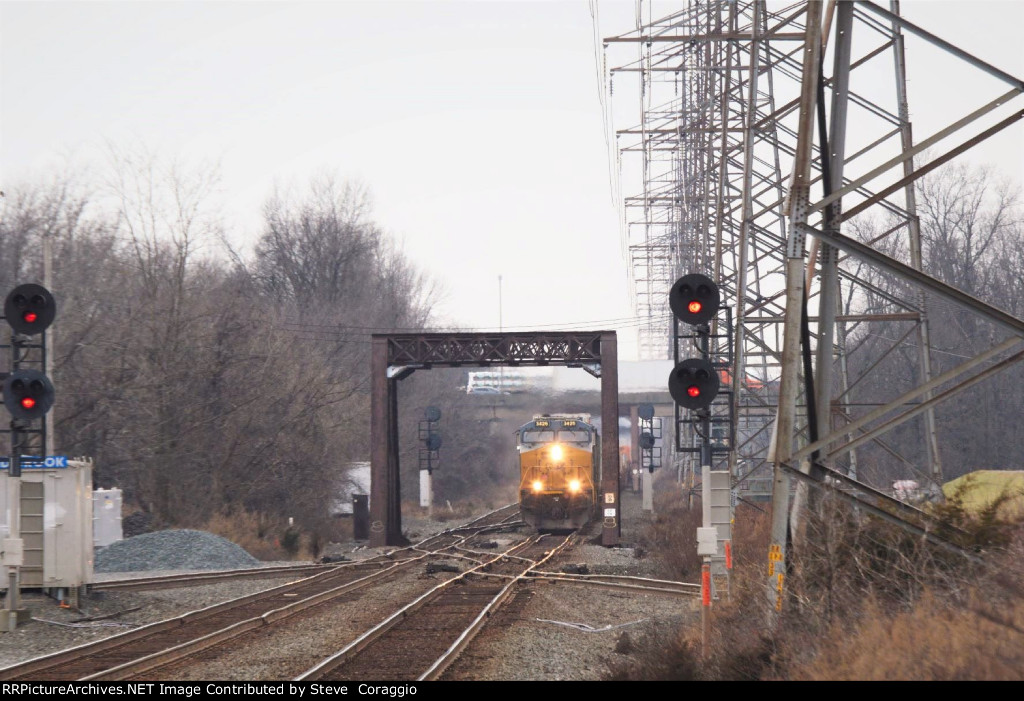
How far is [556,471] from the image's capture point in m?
36.6

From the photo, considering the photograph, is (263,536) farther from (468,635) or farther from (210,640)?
(468,635)

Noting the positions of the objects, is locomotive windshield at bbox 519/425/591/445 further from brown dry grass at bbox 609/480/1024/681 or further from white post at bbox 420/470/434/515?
brown dry grass at bbox 609/480/1024/681

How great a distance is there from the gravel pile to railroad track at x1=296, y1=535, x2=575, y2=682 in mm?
7112

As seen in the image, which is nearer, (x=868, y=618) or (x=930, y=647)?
(x=930, y=647)

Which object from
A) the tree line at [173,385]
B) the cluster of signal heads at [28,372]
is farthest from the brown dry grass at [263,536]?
the cluster of signal heads at [28,372]

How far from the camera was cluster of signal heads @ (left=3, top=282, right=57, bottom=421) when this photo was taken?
14922 mm

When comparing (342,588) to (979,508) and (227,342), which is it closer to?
(979,508)

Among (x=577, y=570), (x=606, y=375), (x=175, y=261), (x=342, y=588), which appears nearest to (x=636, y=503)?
(x=606, y=375)

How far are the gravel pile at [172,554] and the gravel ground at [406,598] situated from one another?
2.77 metres

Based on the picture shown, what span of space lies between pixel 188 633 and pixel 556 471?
22147 millimetres

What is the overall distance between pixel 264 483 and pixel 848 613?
32.0m

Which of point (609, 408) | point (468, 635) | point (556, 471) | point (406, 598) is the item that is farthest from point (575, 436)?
point (468, 635)

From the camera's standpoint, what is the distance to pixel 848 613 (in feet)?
31.3
